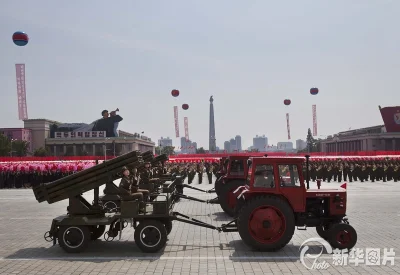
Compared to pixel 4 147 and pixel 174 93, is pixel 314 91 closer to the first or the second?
pixel 174 93

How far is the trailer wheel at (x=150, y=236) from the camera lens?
1023cm

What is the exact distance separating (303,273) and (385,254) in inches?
104

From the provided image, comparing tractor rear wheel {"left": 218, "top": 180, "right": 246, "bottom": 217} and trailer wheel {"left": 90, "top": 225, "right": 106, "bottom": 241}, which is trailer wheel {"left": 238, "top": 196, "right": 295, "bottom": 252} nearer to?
trailer wheel {"left": 90, "top": 225, "right": 106, "bottom": 241}

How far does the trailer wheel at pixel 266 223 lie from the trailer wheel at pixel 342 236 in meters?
1.01

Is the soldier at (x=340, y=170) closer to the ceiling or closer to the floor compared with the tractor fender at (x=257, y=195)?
closer to the floor

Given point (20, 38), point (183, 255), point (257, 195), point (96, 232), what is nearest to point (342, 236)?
point (257, 195)

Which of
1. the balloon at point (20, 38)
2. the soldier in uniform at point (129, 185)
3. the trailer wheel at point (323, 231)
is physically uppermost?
the balloon at point (20, 38)

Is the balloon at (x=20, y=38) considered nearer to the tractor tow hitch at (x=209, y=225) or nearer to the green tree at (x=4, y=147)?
the tractor tow hitch at (x=209, y=225)

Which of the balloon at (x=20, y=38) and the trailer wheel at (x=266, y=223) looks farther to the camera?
the balloon at (x=20, y=38)

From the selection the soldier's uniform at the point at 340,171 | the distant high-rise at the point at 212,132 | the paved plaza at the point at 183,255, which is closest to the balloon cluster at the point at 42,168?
the paved plaza at the point at 183,255

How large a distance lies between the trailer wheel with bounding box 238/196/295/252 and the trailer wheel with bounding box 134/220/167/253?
6.21 ft

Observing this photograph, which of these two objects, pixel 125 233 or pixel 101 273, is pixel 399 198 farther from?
pixel 101 273
